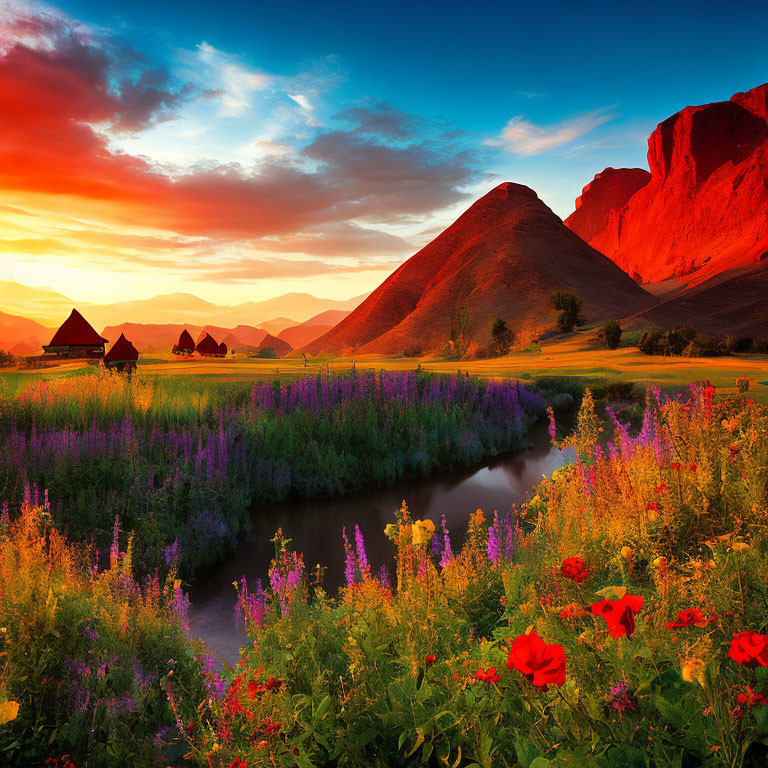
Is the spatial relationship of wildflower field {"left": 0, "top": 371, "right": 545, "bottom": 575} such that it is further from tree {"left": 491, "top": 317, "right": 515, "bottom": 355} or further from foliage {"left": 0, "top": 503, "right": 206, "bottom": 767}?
tree {"left": 491, "top": 317, "right": 515, "bottom": 355}

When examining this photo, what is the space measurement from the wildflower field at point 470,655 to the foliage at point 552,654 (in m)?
0.01

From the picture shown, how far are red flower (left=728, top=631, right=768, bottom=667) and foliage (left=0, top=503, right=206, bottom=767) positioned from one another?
216 cm

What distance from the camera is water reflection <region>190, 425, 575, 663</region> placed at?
4.58 metres

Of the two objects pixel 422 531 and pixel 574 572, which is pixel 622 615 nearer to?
pixel 574 572

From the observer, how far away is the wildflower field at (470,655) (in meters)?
1.53

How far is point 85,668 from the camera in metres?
2.71

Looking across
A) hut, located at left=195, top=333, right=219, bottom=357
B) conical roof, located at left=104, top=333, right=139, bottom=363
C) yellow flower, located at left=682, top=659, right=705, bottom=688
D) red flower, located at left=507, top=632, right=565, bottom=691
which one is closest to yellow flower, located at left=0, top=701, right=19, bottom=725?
red flower, located at left=507, top=632, right=565, bottom=691

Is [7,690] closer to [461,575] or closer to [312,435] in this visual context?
[461,575]

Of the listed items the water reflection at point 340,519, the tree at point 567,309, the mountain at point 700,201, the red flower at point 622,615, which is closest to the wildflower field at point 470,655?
the red flower at point 622,615

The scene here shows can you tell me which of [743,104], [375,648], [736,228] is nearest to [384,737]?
[375,648]

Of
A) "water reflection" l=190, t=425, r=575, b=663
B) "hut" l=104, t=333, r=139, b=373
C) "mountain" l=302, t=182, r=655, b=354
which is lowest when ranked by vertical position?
"water reflection" l=190, t=425, r=575, b=663

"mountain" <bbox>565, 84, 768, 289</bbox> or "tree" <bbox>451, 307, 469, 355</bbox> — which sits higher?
"mountain" <bbox>565, 84, 768, 289</bbox>

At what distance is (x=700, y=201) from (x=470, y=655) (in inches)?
4854

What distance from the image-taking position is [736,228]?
86.9 m
